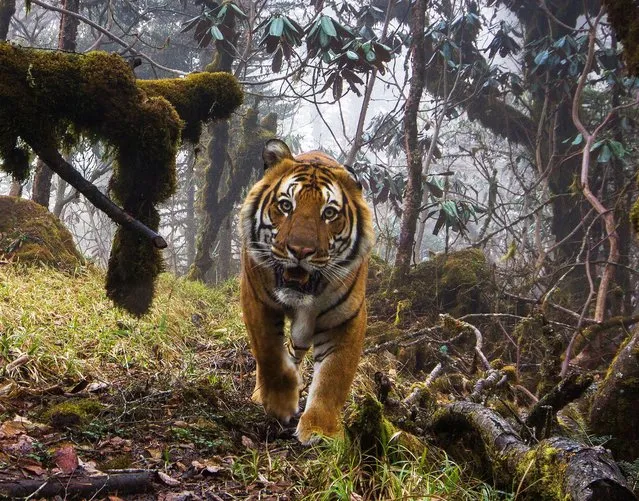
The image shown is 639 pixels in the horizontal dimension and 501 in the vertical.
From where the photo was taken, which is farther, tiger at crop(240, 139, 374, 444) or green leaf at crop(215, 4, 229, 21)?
green leaf at crop(215, 4, 229, 21)

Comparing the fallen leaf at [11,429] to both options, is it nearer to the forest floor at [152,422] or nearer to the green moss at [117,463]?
the forest floor at [152,422]

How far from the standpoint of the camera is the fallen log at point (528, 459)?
6.07ft

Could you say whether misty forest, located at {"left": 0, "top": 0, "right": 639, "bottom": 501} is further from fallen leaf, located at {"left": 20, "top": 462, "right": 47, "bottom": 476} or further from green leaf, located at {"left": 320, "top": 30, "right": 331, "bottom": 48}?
green leaf, located at {"left": 320, "top": 30, "right": 331, "bottom": 48}

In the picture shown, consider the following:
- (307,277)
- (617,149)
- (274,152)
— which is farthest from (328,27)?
(307,277)

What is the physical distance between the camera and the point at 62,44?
8938 mm

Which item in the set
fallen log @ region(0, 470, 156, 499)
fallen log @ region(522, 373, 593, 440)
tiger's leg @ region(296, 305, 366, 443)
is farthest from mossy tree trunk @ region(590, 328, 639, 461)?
fallen log @ region(0, 470, 156, 499)

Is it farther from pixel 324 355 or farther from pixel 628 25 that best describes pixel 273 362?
pixel 628 25

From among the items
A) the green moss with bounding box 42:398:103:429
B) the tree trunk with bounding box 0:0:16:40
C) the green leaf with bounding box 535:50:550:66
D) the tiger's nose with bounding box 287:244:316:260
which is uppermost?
the green leaf with bounding box 535:50:550:66

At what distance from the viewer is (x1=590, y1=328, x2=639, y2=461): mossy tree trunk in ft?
10.2

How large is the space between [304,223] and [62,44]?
24.1 feet

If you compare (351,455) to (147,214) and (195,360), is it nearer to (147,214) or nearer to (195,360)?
(147,214)

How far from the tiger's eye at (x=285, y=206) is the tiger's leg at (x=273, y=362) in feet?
2.14

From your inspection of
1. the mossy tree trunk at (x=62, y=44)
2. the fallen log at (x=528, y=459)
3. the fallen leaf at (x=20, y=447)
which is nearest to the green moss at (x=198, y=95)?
the fallen leaf at (x=20, y=447)

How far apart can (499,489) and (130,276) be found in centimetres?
278
